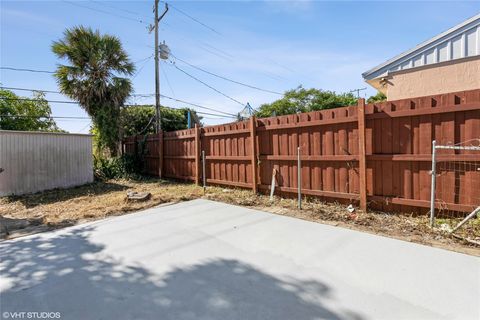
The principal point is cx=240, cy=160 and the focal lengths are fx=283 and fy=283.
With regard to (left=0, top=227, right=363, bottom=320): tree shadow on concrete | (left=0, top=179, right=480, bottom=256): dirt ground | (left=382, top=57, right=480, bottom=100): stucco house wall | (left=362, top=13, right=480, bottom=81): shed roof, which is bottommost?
(left=0, top=227, right=363, bottom=320): tree shadow on concrete

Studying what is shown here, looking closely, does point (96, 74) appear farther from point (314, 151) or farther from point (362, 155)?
point (362, 155)

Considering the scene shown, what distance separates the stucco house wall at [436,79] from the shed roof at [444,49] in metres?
0.25

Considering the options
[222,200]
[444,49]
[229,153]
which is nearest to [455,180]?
[444,49]

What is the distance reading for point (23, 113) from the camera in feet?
63.0

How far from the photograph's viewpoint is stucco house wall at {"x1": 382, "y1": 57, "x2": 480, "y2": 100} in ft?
17.2

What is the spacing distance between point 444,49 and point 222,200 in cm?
565

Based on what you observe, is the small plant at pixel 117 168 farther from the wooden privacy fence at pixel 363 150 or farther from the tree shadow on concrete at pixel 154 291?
the tree shadow on concrete at pixel 154 291

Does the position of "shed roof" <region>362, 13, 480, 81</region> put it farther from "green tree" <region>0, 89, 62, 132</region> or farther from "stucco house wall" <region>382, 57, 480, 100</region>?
"green tree" <region>0, 89, 62, 132</region>

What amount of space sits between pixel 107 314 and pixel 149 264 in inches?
35.8

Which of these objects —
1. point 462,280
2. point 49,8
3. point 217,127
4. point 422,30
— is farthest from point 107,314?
point 49,8

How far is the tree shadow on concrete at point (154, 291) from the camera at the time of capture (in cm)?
211

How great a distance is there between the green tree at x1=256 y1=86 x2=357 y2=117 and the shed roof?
59.9 feet

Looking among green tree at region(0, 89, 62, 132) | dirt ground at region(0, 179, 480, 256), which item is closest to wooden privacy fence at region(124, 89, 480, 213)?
dirt ground at region(0, 179, 480, 256)

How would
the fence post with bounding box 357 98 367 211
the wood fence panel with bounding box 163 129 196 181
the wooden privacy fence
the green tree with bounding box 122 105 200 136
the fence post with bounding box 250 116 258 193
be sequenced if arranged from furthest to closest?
the green tree with bounding box 122 105 200 136
the wood fence panel with bounding box 163 129 196 181
the fence post with bounding box 250 116 258 193
the fence post with bounding box 357 98 367 211
the wooden privacy fence
